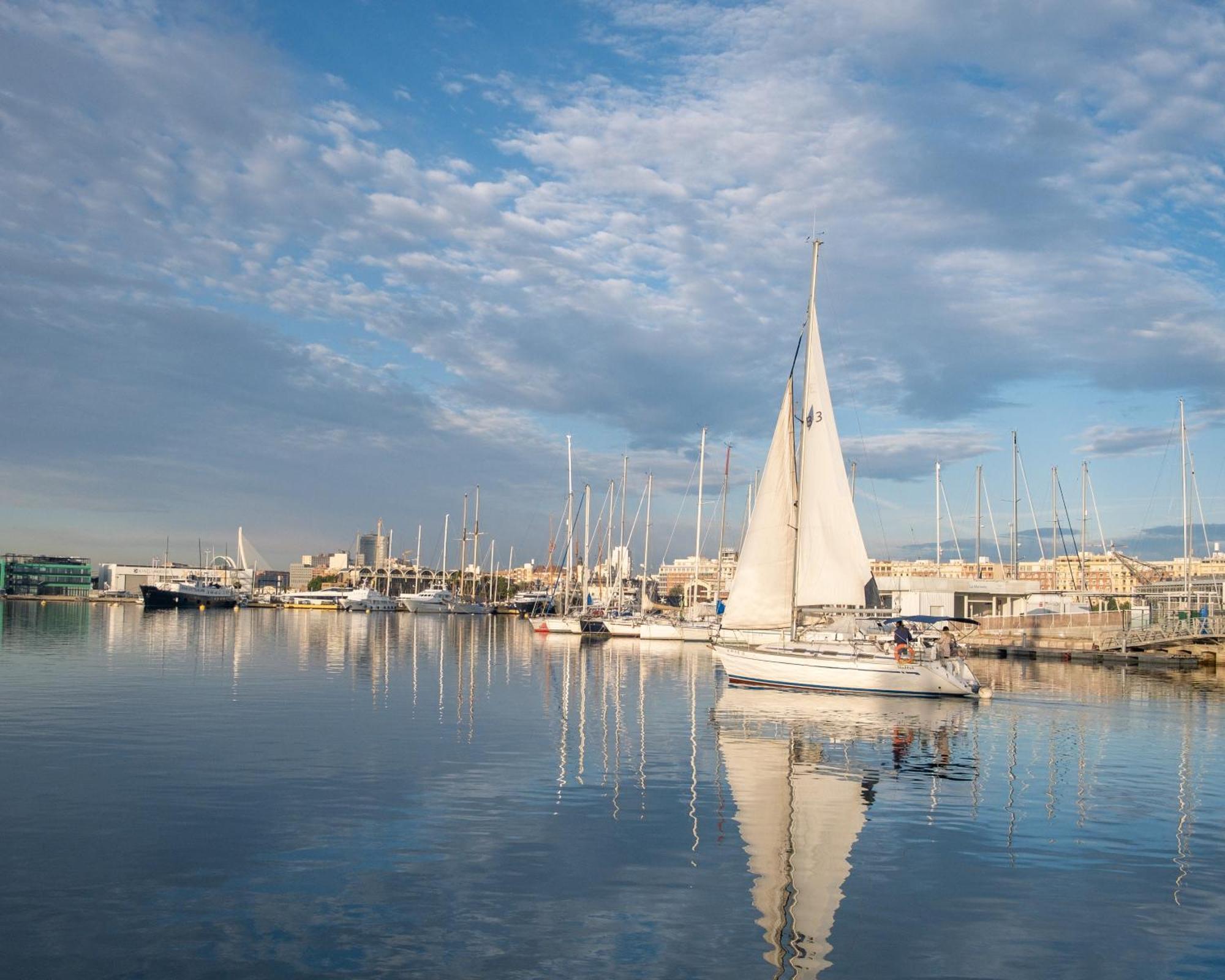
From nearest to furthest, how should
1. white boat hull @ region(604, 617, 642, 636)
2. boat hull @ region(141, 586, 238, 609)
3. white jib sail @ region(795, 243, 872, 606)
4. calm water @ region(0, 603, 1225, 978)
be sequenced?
calm water @ region(0, 603, 1225, 978) < white jib sail @ region(795, 243, 872, 606) < white boat hull @ region(604, 617, 642, 636) < boat hull @ region(141, 586, 238, 609)

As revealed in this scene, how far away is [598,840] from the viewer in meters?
14.8

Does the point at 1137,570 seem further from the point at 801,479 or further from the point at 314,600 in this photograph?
the point at 314,600

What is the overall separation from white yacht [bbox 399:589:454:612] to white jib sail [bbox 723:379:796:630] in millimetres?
127707

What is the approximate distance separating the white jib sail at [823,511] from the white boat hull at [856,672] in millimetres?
2390

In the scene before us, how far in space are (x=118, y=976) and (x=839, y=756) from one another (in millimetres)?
16368

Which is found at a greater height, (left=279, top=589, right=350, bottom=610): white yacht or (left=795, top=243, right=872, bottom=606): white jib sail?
(left=795, top=243, right=872, bottom=606): white jib sail

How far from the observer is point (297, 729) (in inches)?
1016

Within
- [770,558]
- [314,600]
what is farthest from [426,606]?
[770,558]

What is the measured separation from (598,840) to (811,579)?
2578 cm

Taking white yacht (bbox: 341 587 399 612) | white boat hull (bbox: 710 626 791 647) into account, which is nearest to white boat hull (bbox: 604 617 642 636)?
white boat hull (bbox: 710 626 791 647)

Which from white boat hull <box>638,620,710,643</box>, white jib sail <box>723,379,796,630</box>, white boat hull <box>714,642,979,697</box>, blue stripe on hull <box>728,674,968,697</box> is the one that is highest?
white jib sail <box>723,379,796,630</box>

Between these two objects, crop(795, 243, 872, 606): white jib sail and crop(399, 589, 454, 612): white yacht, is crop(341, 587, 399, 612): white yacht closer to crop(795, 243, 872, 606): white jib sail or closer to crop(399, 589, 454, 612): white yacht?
crop(399, 589, 454, 612): white yacht

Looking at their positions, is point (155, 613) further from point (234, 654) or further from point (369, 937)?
point (369, 937)

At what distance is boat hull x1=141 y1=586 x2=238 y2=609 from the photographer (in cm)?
16288
